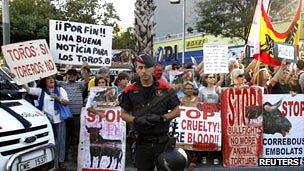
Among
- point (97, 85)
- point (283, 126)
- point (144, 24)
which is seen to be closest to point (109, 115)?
point (97, 85)

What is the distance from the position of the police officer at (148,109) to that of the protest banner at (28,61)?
8.75 ft

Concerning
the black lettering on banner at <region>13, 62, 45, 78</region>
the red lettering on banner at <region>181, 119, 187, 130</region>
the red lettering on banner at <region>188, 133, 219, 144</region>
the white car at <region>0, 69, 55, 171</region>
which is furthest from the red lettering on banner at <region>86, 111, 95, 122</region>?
the white car at <region>0, 69, 55, 171</region>

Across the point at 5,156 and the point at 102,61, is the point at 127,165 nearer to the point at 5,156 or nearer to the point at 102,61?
the point at 102,61

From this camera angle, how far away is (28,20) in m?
26.0

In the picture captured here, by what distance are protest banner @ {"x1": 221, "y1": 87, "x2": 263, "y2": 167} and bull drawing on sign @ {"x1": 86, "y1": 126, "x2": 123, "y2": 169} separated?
184 centimetres

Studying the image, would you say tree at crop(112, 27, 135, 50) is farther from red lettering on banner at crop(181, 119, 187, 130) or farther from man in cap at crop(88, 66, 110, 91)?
red lettering on banner at crop(181, 119, 187, 130)

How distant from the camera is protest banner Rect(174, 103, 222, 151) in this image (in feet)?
29.3

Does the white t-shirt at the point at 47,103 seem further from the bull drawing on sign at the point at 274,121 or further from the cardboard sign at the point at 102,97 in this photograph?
the bull drawing on sign at the point at 274,121

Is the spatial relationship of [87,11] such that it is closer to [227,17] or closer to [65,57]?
[227,17]

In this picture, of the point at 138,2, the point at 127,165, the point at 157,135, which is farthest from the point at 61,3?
the point at 157,135

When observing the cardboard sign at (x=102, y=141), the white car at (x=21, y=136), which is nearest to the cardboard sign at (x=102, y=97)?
the cardboard sign at (x=102, y=141)

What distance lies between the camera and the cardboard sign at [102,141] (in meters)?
8.66

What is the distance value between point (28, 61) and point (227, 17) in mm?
28269

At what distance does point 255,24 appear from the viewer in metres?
10.9
